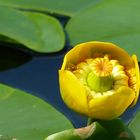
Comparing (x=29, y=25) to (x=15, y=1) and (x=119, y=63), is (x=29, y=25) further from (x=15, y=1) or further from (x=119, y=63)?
(x=119, y=63)

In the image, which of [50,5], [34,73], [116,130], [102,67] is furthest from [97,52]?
[50,5]

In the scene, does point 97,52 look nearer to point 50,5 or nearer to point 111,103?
point 111,103

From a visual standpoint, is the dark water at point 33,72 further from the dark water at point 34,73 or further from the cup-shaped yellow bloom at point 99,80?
the cup-shaped yellow bloom at point 99,80

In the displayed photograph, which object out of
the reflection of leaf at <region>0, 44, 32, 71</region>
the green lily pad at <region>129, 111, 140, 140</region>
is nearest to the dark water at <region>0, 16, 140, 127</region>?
the reflection of leaf at <region>0, 44, 32, 71</region>

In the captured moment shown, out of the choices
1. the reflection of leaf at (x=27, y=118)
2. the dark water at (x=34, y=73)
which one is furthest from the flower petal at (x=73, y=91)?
the dark water at (x=34, y=73)

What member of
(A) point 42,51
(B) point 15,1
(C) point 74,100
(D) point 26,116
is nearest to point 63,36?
(A) point 42,51

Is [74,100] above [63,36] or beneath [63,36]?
above

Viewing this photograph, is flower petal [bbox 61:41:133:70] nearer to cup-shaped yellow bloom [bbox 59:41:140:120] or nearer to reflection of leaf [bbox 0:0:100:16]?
cup-shaped yellow bloom [bbox 59:41:140:120]

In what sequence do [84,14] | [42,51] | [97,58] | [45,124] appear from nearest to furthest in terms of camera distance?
1. [97,58]
2. [45,124]
3. [42,51]
4. [84,14]
